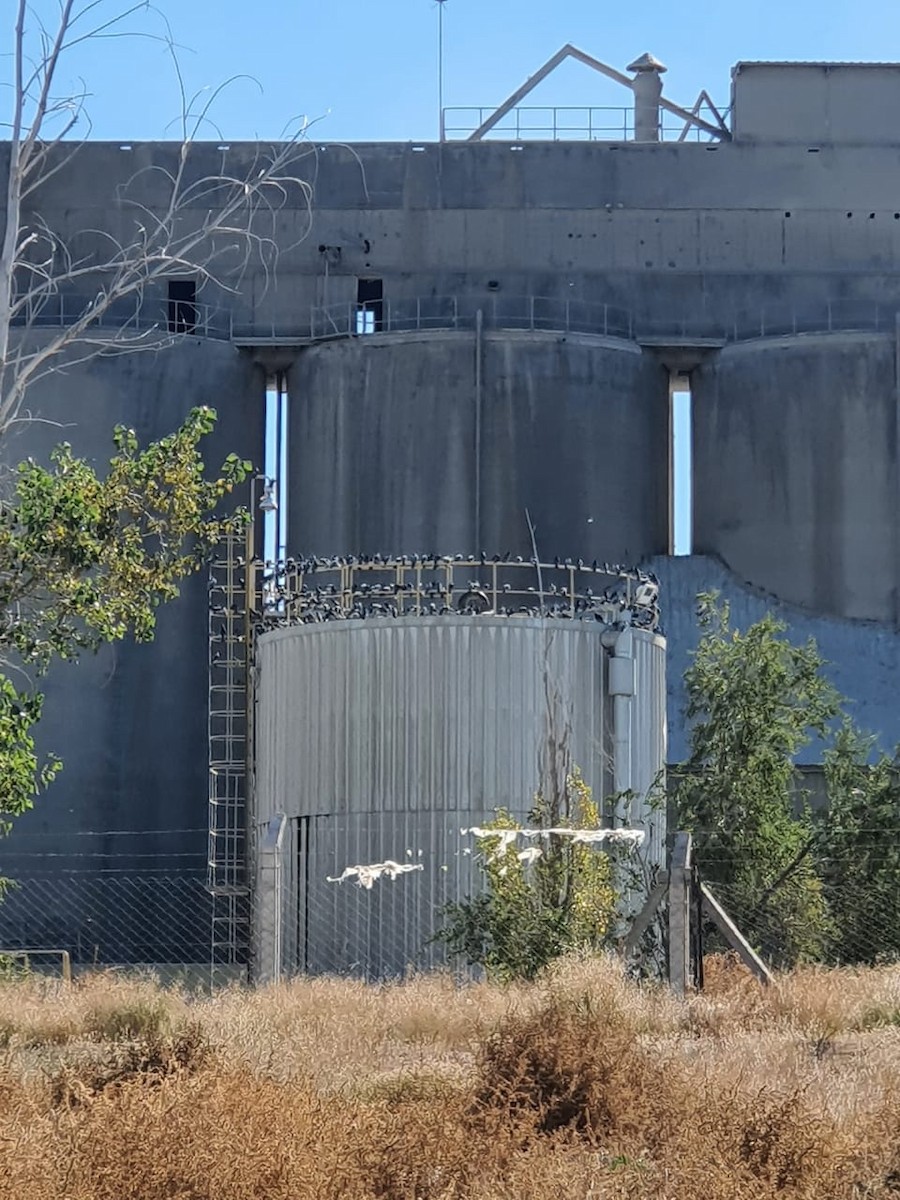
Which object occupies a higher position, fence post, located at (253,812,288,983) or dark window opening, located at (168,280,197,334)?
dark window opening, located at (168,280,197,334)

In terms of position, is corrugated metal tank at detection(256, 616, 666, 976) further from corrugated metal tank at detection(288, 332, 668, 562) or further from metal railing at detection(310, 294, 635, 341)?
metal railing at detection(310, 294, 635, 341)

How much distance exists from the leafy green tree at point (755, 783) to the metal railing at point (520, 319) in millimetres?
17088

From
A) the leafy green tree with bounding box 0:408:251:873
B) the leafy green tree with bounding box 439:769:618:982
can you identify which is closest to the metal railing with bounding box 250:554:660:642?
the leafy green tree with bounding box 439:769:618:982

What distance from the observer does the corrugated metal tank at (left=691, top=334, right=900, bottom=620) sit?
44.3m

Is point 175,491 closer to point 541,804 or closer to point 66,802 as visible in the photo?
point 541,804

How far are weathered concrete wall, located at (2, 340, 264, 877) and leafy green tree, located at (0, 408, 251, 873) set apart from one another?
2236 cm

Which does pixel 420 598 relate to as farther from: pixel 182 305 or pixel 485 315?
pixel 182 305

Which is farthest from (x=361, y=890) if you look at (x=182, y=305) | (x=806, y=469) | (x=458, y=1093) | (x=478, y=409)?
(x=182, y=305)

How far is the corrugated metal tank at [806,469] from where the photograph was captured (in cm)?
4428

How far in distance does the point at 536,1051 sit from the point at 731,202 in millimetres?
36732

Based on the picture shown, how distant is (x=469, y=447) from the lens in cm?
4375

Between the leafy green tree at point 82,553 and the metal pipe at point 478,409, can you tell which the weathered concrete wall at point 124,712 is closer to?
the metal pipe at point 478,409

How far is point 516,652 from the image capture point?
24594 mm

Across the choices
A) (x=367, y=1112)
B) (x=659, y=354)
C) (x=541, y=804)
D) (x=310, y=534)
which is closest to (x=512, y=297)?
(x=659, y=354)
